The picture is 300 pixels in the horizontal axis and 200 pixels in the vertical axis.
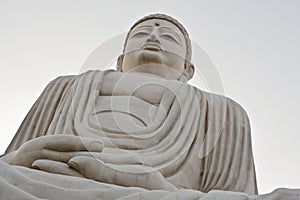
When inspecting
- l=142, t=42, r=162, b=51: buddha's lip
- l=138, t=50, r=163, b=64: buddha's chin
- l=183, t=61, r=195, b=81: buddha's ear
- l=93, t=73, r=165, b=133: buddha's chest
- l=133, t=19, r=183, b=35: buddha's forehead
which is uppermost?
l=133, t=19, r=183, b=35: buddha's forehead

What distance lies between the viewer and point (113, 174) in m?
5.79

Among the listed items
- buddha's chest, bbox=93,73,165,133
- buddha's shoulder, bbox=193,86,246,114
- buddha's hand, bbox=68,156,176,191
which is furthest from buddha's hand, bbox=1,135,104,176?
buddha's shoulder, bbox=193,86,246,114

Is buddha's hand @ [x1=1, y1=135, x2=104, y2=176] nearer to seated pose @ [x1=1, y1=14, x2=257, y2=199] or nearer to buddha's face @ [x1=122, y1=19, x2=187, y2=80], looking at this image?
seated pose @ [x1=1, y1=14, x2=257, y2=199]

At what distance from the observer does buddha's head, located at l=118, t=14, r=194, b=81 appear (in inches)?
331

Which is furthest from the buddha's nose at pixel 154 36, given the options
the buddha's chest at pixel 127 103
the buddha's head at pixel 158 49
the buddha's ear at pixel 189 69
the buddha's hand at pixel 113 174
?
the buddha's hand at pixel 113 174

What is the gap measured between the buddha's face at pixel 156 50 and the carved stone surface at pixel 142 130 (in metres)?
0.01

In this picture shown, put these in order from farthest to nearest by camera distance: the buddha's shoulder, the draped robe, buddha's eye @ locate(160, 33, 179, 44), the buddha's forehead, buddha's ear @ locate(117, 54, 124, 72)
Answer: buddha's ear @ locate(117, 54, 124, 72)
the buddha's forehead
buddha's eye @ locate(160, 33, 179, 44)
the buddha's shoulder
the draped robe

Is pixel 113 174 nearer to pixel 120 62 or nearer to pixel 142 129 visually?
pixel 142 129

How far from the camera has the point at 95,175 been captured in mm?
5738

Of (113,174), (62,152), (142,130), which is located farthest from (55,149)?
(142,130)

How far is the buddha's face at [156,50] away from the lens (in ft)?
27.6

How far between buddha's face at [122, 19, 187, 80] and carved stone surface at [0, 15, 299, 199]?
11mm

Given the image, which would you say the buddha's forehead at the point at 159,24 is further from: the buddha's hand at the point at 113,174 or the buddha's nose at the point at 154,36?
the buddha's hand at the point at 113,174

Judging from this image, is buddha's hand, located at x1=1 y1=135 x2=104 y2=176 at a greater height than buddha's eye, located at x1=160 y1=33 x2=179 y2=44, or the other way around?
buddha's eye, located at x1=160 y1=33 x2=179 y2=44
